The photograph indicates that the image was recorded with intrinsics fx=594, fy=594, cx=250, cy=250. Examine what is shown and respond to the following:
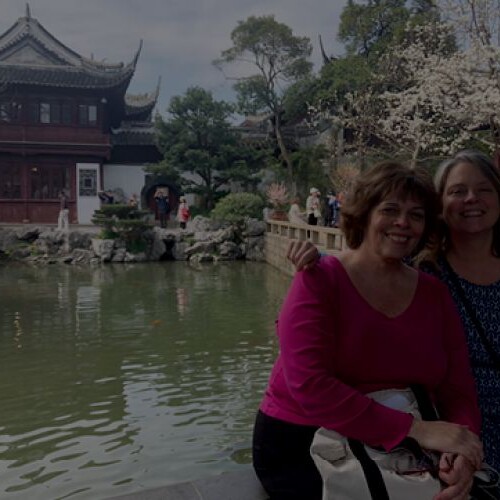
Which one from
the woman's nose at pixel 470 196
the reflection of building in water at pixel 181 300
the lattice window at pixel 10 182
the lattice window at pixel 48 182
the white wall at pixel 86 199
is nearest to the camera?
the woman's nose at pixel 470 196

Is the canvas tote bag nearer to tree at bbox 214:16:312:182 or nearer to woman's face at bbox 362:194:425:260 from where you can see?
woman's face at bbox 362:194:425:260

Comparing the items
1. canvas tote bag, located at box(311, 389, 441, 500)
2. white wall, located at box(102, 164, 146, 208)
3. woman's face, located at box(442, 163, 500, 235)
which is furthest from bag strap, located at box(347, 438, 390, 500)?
white wall, located at box(102, 164, 146, 208)

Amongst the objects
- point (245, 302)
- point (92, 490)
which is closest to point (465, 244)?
point (92, 490)

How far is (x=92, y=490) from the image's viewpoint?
11.3ft

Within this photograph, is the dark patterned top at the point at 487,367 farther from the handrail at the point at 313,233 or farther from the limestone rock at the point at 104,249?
the limestone rock at the point at 104,249

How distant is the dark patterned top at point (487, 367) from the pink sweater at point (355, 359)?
20cm

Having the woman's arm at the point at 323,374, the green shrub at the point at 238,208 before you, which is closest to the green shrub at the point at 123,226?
the green shrub at the point at 238,208

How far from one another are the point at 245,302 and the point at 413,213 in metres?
8.45

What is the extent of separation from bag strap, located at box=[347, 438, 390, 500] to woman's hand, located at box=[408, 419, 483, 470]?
4.9 inches

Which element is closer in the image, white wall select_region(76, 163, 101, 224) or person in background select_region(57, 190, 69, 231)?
person in background select_region(57, 190, 69, 231)

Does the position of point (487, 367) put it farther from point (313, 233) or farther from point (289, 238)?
point (289, 238)

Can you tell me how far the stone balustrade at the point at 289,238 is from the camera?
35.3 feet

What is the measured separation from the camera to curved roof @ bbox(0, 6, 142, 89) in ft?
65.9

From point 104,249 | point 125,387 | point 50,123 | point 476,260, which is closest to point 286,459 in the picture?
point 476,260
